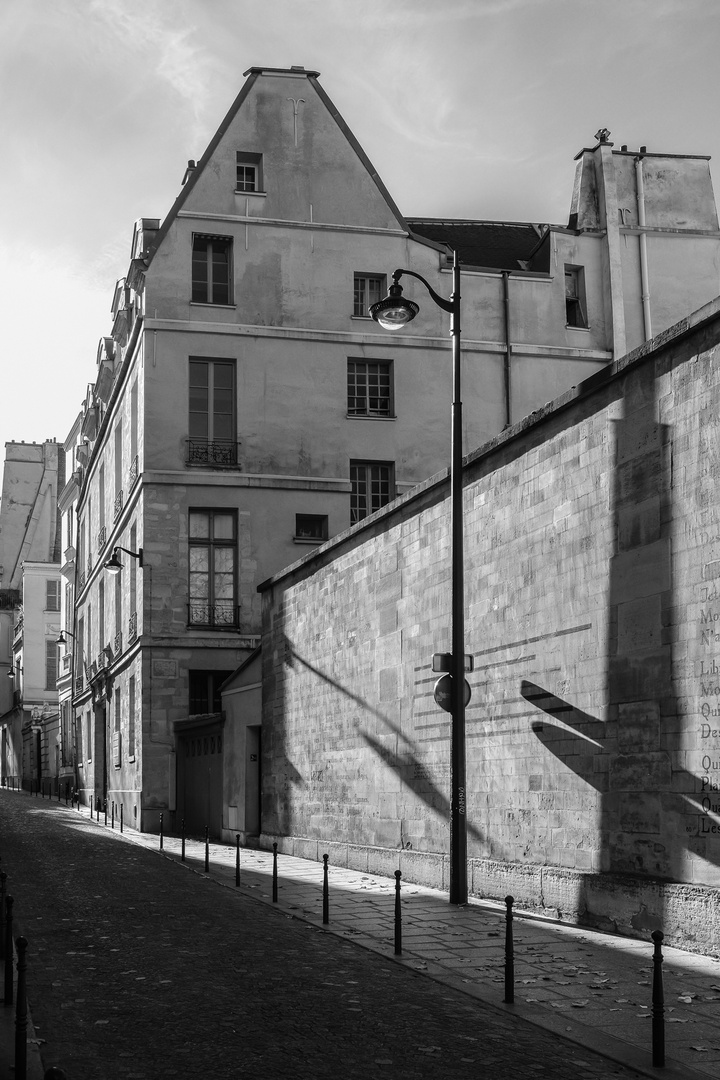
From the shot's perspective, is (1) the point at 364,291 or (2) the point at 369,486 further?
(1) the point at 364,291

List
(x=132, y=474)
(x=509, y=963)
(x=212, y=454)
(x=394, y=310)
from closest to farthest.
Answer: (x=509, y=963)
(x=394, y=310)
(x=212, y=454)
(x=132, y=474)

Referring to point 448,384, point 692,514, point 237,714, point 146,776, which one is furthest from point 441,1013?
point 448,384

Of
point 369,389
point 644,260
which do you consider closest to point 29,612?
point 369,389

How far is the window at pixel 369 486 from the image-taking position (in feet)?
111

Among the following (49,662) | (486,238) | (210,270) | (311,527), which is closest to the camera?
(311,527)

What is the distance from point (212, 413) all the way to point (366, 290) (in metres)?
5.49

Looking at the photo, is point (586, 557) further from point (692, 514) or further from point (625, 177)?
point (625, 177)

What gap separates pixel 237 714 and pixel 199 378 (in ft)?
31.4

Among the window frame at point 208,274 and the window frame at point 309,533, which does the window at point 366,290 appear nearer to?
the window frame at point 208,274

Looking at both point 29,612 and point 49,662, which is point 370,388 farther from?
point 49,662

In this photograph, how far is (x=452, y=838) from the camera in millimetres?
14953

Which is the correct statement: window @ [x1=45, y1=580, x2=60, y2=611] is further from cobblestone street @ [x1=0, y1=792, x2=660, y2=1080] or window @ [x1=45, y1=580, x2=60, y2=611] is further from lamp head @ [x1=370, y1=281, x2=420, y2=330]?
lamp head @ [x1=370, y1=281, x2=420, y2=330]

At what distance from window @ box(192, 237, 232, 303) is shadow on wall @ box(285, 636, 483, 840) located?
14.1 m

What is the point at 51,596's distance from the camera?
225 feet
